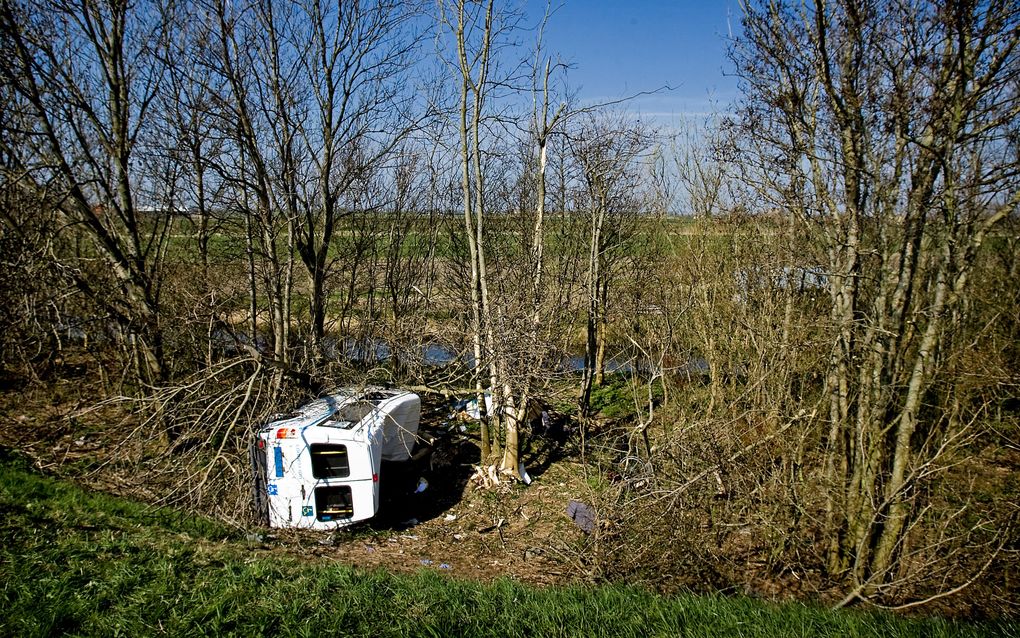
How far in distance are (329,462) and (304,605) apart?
4077mm

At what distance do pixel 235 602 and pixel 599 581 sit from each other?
12.3ft

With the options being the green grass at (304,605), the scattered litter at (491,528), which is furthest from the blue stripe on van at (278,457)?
the scattered litter at (491,528)

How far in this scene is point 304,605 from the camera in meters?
4.91

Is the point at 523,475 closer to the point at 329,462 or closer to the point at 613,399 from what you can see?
the point at 329,462

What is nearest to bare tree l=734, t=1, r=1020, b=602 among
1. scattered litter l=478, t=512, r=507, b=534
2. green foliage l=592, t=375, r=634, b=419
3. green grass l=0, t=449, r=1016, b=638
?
green grass l=0, t=449, r=1016, b=638

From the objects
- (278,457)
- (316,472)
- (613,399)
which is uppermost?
(278,457)

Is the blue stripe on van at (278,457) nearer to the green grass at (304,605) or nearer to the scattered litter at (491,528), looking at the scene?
the green grass at (304,605)

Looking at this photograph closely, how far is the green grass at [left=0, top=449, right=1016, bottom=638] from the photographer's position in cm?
457

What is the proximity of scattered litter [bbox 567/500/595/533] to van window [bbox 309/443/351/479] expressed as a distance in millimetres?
3211

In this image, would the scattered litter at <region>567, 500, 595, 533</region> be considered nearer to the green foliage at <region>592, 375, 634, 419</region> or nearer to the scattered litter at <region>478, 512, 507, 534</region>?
the scattered litter at <region>478, 512, 507, 534</region>

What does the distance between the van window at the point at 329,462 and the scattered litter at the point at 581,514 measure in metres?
3.21

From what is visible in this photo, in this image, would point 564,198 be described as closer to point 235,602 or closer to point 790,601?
point 790,601

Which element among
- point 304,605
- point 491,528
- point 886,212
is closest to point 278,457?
point 491,528

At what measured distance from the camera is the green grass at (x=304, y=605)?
180 inches
